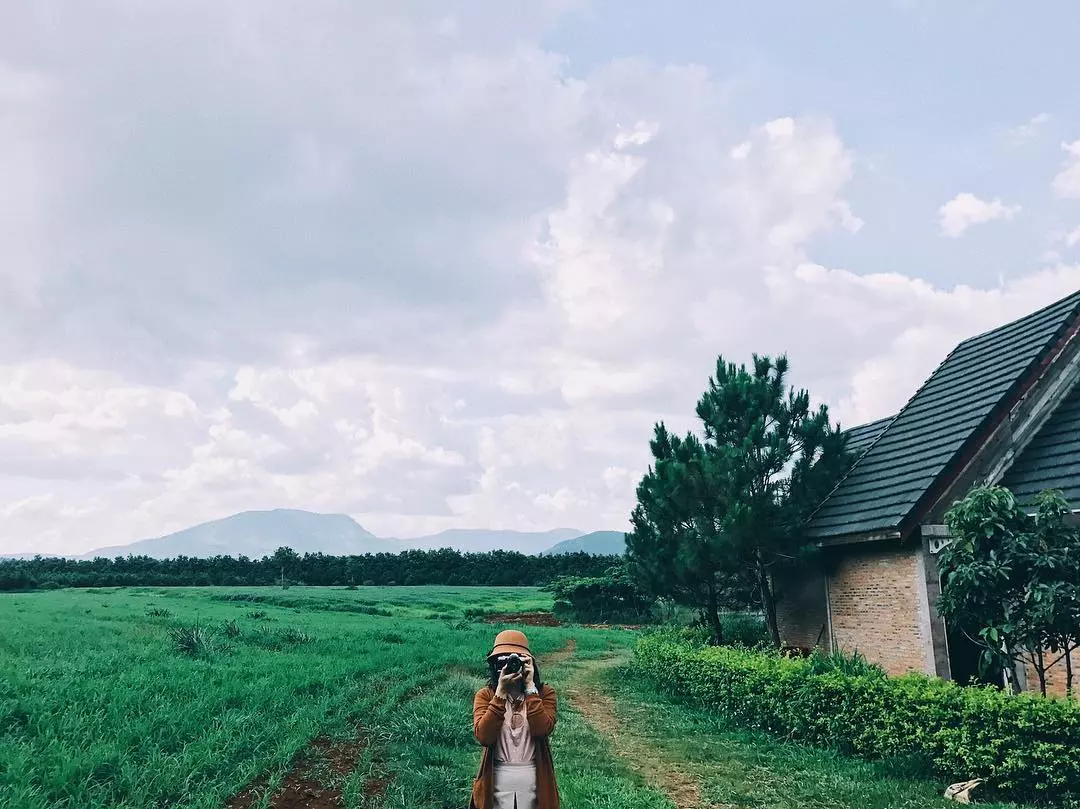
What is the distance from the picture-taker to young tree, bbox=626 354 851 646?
1366 cm

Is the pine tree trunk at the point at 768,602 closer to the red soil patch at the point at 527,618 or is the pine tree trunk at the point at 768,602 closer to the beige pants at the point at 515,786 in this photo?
the beige pants at the point at 515,786

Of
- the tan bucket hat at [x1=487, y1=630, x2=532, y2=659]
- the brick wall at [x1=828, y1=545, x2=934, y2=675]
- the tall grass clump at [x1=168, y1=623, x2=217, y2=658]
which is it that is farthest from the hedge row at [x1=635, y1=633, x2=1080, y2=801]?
the tall grass clump at [x1=168, y1=623, x2=217, y2=658]

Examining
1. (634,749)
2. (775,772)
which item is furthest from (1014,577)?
(634,749)

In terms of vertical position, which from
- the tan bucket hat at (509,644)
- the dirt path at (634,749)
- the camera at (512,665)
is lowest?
the dirt path at (634,749)

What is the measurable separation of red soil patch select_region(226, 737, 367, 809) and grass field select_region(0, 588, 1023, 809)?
0.03 m

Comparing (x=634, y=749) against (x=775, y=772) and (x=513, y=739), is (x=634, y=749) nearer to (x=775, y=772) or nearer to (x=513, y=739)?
(x=775, y=772)

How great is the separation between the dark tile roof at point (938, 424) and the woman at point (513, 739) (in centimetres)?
848

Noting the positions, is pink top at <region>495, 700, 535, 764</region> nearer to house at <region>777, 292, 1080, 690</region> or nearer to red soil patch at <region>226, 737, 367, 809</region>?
red soil patch at <region>226, 737, 367, 809</region>

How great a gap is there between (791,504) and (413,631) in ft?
45.1

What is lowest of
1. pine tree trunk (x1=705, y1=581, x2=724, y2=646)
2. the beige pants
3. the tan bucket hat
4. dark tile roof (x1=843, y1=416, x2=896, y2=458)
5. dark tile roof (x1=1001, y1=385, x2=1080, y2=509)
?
pine tree trunk (x1=705, y1=581, x2=724, y2=646)

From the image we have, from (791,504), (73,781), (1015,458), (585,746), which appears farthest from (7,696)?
(1015,458)

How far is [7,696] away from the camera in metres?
9.25

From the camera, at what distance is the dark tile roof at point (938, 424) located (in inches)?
470

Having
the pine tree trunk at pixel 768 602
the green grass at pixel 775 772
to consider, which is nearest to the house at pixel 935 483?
the pine tree trunk at pixel 768 602
